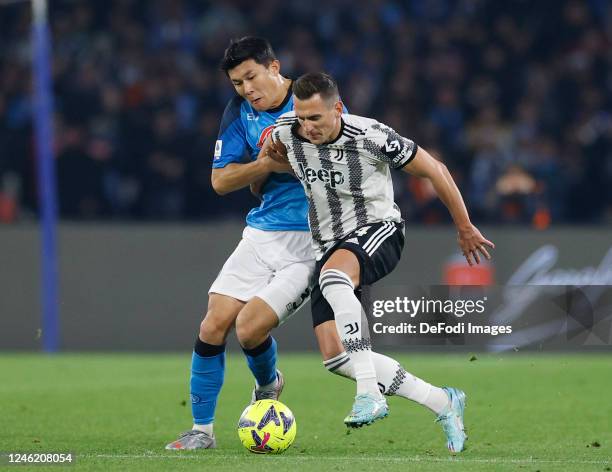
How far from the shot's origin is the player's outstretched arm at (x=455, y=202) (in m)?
6.15

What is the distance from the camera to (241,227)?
1357cm

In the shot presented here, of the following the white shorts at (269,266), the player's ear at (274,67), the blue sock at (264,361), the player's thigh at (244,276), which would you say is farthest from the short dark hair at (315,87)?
the blue sock at (264,361)

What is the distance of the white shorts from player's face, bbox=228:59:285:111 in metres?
0.70

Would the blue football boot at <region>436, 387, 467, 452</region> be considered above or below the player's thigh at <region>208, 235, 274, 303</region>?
below

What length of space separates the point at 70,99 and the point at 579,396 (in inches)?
325

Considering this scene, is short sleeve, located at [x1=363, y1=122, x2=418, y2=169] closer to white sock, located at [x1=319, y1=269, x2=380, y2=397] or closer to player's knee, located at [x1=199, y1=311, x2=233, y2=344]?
white sock, located at [x1=319, y1=269, x2=380, y2=397]

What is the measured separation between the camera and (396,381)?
6246mm

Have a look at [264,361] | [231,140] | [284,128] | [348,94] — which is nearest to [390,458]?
[264,361]

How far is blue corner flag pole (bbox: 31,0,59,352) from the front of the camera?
13.5 m

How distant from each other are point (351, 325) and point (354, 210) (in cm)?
63

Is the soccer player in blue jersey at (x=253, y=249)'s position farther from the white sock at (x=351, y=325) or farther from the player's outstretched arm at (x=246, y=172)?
the white sock at (x=351, y=325)

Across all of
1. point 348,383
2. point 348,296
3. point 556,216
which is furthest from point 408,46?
point 348,296

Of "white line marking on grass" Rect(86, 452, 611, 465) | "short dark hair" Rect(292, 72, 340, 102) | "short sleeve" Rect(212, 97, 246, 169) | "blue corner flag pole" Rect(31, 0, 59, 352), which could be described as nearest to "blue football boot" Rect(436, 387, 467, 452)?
"white line marking on grass" Rect(86, 452, 611, 465)

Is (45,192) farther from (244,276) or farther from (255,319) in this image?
(255,319)
